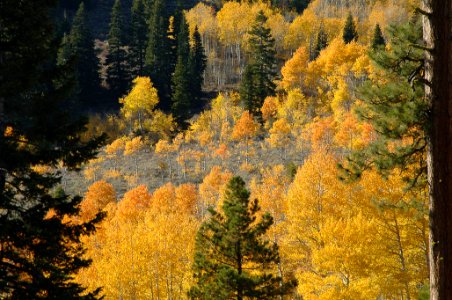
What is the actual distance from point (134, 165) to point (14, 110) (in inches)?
2082

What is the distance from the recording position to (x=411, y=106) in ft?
24.7

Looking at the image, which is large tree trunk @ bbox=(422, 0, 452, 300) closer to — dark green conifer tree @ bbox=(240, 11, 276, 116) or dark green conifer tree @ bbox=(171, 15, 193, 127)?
dark green conifer tree @ bbox=(240, 11, 276, 116)

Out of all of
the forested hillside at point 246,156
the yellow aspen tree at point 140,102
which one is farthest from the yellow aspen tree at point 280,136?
the yellow aspen tree at point 140,102

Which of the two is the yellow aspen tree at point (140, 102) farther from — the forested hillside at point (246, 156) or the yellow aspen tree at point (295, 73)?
the yellow aspen tree at point (295, 73)

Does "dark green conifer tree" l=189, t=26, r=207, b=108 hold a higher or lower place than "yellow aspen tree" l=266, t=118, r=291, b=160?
higher

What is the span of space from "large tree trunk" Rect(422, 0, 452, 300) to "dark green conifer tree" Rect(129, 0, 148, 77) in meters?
73.8

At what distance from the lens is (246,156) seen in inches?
2266

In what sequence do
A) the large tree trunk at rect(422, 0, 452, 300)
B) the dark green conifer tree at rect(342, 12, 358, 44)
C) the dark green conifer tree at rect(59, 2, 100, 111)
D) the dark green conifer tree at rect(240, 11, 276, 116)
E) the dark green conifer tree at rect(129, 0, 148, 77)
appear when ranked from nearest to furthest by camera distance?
the large tree trunk at rect(422, 0, 452, 300) < the dark green conifer tree at rect(240, 11, 276, 116) < the dark green conifer tree at rect(59, 2, 100, 111) < the dark green conifer tree at rect(342, 12, 358, 44) < the dark green conifer tree at rect(129, 0, 148, 77)

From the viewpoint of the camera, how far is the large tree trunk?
20.4ft

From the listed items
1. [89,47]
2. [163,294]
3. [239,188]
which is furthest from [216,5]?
[239,188]

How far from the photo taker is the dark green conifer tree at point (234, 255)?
47.1 feet

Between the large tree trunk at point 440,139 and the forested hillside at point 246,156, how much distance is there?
0.61 ft

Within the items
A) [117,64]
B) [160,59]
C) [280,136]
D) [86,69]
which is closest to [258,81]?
[280,136]

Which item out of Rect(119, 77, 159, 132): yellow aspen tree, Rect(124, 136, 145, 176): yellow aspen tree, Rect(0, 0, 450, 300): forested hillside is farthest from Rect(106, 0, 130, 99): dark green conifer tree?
Rect(124, 136, 145, 176): yellow aspen tree
